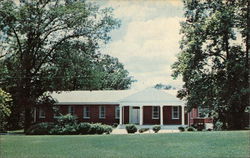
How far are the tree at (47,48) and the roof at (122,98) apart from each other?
332 cm

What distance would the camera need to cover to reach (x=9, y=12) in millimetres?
31609

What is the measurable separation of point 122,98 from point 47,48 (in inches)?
488

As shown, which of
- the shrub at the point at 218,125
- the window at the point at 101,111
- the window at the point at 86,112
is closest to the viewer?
the shrub at the point at 218,125

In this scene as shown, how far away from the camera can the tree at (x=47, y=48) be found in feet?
107

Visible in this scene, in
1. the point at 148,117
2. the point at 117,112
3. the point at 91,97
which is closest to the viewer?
the point at 148,117

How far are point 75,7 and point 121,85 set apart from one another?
144 feet

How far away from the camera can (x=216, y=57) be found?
3073 centimetres

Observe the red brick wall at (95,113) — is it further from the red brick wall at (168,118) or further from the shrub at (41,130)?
the shrub at (41,130)

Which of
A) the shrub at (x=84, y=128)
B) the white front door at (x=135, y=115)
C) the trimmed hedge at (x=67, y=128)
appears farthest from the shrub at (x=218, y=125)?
the shrub at (x=84, y=128)

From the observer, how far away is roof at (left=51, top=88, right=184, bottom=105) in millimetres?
39781

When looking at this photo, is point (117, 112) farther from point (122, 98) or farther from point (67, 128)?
point (67, 128)

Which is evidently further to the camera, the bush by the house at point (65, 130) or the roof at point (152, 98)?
the roof at point (152, 98)

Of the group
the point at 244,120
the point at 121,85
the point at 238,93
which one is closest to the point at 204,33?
the point at 238,93

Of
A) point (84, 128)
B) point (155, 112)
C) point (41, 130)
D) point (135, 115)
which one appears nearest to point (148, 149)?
point (84, 128)
